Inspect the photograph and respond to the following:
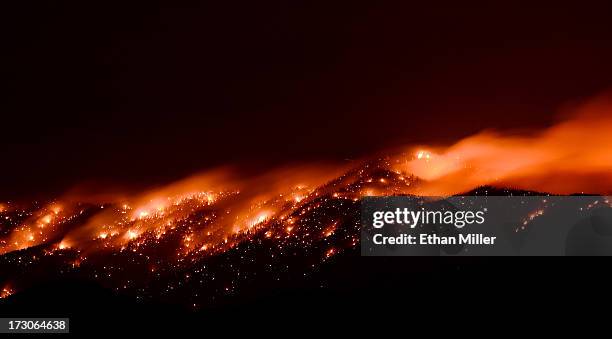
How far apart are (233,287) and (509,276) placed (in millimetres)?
12406

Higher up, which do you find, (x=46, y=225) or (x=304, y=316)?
(x=46, y=225)

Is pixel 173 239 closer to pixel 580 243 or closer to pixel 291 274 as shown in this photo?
pixel 291 274

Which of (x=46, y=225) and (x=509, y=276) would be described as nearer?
(x=509, y=276)

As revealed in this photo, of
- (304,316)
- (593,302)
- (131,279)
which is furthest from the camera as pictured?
(131,279)

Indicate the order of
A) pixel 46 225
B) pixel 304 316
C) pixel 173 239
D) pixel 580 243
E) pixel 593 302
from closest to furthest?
1. pixel 304 316
2. pixel 593 302
3. pixel 580 243
4. pixel 173 239
5. pixel 46 225

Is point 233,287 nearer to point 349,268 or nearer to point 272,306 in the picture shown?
point 349,268

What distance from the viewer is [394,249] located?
27.7 m

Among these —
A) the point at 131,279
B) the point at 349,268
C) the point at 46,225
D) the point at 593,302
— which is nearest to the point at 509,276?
the point at 593,302

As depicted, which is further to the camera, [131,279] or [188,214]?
[188,214]

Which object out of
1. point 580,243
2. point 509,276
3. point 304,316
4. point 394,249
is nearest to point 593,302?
point 509,276

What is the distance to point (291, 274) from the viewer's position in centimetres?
2836

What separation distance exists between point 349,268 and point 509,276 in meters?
6.85

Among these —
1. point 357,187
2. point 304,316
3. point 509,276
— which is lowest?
point 304,316

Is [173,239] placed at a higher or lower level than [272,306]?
higher
